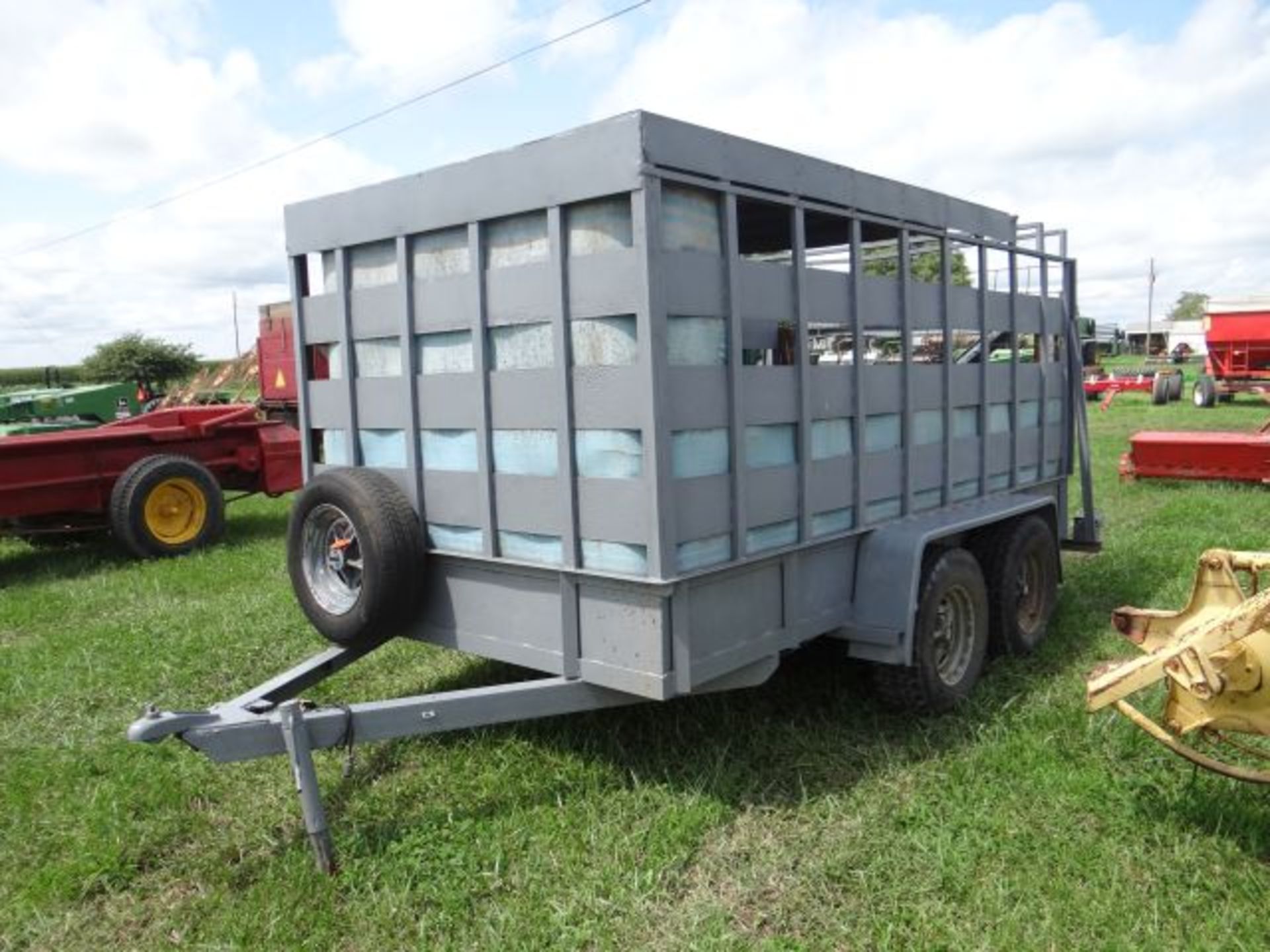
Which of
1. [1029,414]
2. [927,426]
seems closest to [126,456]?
[927,426]

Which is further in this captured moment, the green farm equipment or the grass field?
the green farm equipment

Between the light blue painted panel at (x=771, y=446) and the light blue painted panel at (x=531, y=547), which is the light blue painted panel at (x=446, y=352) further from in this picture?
the light blue painted panel at (x=771, y=446)

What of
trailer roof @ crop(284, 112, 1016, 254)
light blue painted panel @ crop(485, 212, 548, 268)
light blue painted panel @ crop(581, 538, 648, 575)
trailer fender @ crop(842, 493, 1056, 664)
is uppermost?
trailer roof @ crop(284, 112, 1016, 254)

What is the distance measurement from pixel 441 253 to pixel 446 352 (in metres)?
0.37

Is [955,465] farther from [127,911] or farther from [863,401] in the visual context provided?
[127,911]

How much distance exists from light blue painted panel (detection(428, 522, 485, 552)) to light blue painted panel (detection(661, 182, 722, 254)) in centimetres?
131

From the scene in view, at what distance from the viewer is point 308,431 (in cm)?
452

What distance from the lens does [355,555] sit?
13.8 feet

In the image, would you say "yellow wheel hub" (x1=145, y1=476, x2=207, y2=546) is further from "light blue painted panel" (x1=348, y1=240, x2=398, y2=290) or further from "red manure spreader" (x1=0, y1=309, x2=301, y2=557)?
"light blue painted panel" (x1=348, y1=240, x2=398, y2=290)

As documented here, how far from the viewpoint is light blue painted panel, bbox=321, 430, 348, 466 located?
4.34 metres

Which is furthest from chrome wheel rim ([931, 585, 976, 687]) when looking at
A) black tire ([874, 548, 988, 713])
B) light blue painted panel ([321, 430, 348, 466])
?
light blue painted panel ([321, 430, 348, 466])

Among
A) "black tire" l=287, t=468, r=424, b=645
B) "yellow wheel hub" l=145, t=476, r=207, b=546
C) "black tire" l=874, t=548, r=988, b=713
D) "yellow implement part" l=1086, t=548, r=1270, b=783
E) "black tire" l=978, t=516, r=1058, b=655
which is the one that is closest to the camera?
"yellow implement part" l=1086, t=548, r=1270, b=783

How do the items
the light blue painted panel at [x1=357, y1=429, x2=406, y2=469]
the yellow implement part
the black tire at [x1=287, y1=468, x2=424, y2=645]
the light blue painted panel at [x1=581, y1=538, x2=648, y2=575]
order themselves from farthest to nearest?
the light blue painted panel at [x1=357, y1=429, x2=406, y2=469] → the black tire at [x1=287, y1=468, x2=424, y2=645] → the light blue painted panel at [x1=581, y1=538, x2=648, y2=575] → the yellow implement part

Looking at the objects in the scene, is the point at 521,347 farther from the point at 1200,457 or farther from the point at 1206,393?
the point at 1206,393
